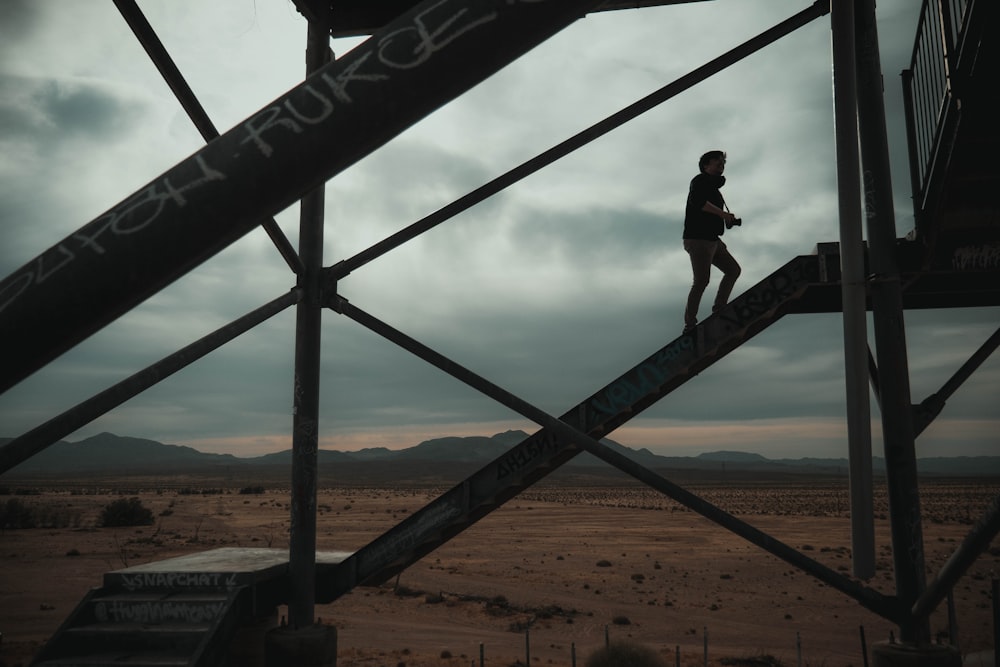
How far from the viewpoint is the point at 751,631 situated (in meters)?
26.9

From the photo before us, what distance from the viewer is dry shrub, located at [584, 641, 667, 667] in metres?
19.1

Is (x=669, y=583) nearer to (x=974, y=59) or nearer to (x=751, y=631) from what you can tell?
(x=751, y=631)

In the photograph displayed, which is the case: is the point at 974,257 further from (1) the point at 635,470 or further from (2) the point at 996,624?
(2) the point at 996,624

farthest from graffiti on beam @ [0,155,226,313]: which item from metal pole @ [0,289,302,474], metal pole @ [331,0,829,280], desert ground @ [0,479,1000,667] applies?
desert ground @ [0,479,1000,667]

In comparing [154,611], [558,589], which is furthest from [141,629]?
[558,589]

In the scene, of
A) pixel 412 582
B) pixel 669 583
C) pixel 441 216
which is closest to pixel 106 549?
pixel 412 582

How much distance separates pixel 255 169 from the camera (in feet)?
4.33

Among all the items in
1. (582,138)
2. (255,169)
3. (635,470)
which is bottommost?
(635,470)

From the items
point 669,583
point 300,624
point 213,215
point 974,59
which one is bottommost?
point 669,583

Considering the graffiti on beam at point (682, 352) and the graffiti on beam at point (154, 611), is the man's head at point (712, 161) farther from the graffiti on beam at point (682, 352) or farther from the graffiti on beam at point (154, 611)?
the graffiti on beam at point (154, 611)

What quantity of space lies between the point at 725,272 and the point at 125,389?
6839 millimetres

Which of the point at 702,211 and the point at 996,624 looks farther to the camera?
the point at 996,624

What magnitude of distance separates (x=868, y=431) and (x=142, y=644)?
7146 mm

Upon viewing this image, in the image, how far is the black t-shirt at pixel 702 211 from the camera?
8602 millimetres
